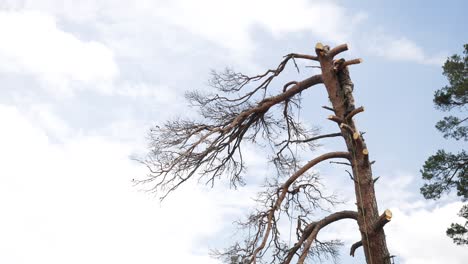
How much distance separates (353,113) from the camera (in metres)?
7.24

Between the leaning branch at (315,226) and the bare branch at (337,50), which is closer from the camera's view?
the leaning branch at (315,226)

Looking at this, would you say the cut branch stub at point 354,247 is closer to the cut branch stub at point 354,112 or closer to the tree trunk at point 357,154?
the tree trunk at point 357,154

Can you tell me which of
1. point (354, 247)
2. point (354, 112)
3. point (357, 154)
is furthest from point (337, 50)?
point (354, 247)

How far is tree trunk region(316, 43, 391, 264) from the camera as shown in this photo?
265 inches

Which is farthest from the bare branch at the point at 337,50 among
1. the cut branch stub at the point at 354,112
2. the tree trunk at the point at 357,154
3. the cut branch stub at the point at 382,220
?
the cut branch stub at the point at 382,220

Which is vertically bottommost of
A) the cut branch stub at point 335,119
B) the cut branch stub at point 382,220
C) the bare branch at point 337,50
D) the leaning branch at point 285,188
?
the cut branch stub at point 382,220

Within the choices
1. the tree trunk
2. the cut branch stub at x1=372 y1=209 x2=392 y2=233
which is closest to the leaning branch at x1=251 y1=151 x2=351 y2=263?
the tree trunk

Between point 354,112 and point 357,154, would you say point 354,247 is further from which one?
point 354,112

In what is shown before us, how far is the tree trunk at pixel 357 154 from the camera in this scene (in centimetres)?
672

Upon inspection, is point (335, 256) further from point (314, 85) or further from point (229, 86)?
point (229, 86)

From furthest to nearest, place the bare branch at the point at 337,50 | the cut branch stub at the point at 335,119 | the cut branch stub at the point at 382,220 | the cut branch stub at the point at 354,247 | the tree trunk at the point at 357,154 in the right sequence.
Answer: the bare branch at the point at 337,50 → the cut branch stub at the point at 335,119 → the cut branch stub at the point at 354,247 → the tree trunk at the point at 357,154 → the cut branch stub at the point at 382,220

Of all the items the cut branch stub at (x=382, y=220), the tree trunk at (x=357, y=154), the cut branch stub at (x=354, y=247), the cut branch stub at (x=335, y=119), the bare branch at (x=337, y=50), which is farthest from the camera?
the bare branch at (x=337, y=50)

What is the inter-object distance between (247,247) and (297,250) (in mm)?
718

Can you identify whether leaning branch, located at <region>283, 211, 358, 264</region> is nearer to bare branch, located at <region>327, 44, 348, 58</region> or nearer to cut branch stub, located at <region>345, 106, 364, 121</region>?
cut branch stub, located at <region>345, 106, 364, 121</region>
